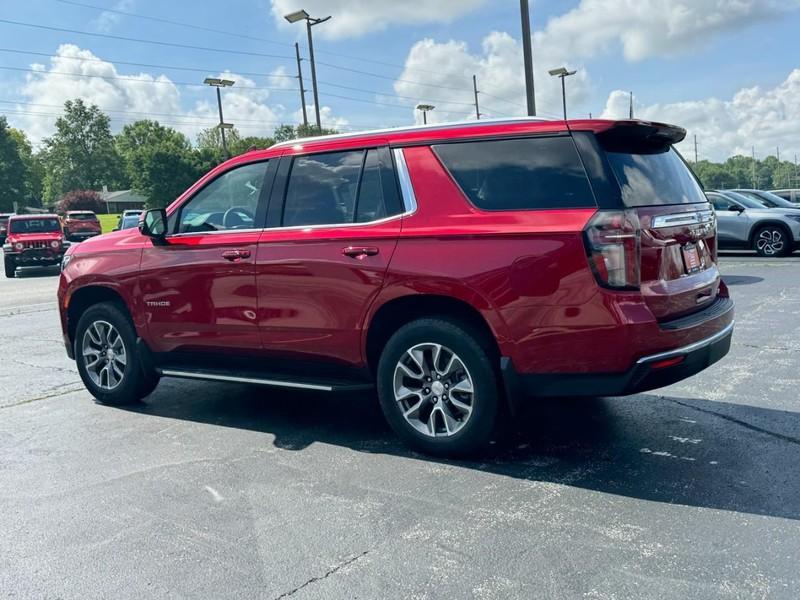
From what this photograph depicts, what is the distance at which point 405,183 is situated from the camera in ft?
14.4

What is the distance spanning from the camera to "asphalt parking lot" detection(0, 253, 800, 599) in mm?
2930

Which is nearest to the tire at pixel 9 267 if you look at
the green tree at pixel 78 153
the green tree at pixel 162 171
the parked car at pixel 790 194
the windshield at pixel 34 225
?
the windshield at pixel 34 225

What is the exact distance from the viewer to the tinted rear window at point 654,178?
3.87 metres

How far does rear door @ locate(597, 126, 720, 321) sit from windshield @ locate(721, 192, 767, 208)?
45.5 ft

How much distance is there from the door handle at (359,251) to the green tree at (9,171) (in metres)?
110

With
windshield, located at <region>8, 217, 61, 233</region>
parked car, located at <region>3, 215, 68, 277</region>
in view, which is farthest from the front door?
windshield, located at <region>8, 217, 61, 233</region>

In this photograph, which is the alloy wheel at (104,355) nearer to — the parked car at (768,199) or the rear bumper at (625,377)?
the rear bumper at (625,377)

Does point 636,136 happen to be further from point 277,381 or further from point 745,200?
point 745,200

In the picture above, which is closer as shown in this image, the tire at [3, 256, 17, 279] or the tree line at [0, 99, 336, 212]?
the tire at [3, 256, 17, 279]

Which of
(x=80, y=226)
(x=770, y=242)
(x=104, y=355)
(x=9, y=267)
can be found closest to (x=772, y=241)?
(x=770, y=242)

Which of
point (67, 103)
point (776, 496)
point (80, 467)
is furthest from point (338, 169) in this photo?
point (67, 103)

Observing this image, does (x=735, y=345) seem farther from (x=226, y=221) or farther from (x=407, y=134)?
(x=226, y=221)

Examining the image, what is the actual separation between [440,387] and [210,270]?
193 cm

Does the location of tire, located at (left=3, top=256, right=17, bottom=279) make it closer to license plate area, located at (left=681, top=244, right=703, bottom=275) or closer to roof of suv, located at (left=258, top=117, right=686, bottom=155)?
roof of suv, located at (left=258, top=117, right=686, bottom=155)
